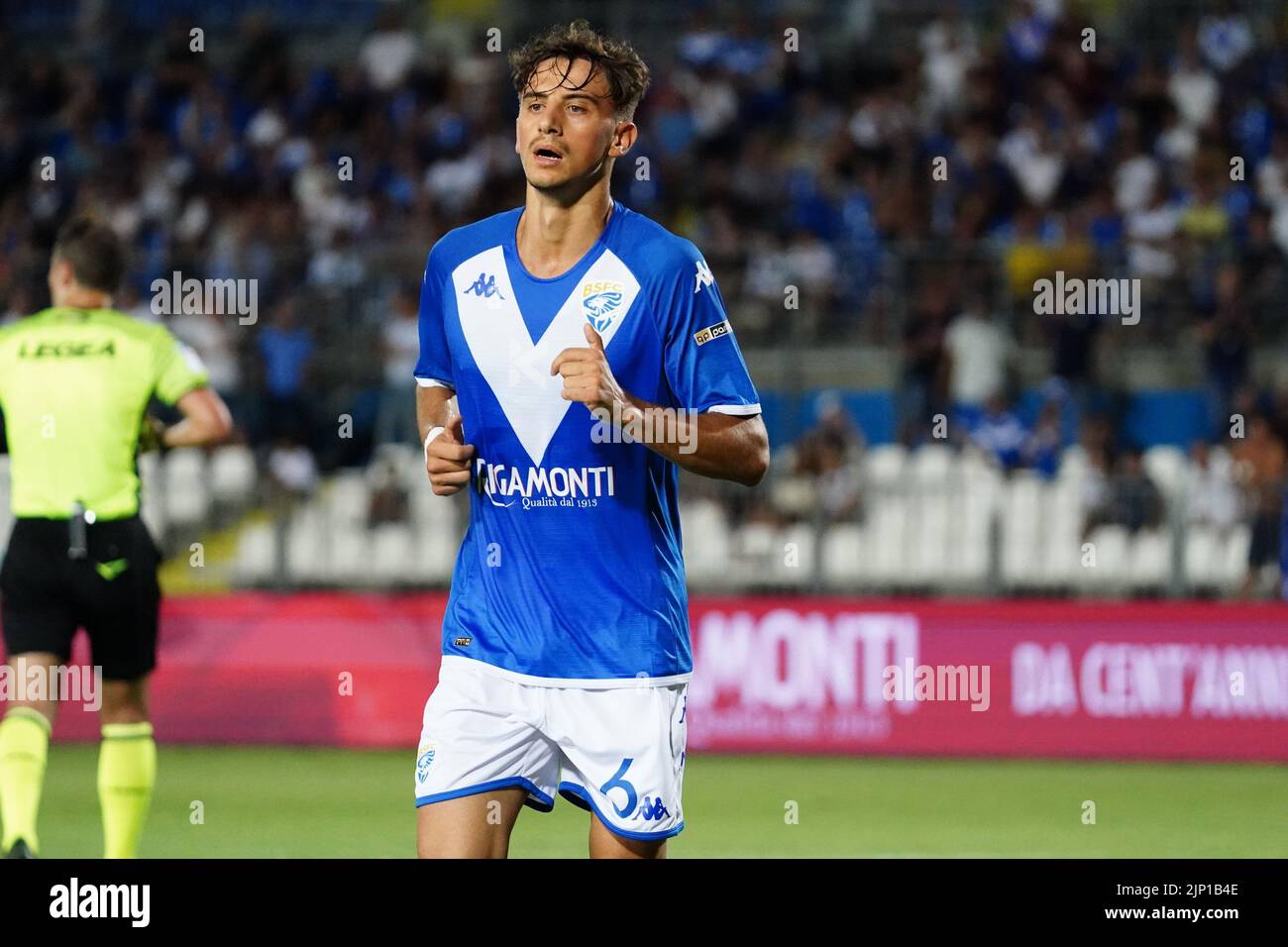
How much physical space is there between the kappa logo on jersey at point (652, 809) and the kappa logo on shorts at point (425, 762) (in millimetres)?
525

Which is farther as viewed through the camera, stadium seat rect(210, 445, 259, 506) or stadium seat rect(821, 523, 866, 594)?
stadium seat rect(210, 445, 259, 506)

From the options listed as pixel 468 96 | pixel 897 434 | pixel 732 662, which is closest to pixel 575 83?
pixel 732 662

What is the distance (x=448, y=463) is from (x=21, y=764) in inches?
110

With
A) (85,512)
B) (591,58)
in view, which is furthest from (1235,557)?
(591,58)

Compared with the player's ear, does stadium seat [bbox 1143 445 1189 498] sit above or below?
below

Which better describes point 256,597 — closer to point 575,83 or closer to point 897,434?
point 897,434

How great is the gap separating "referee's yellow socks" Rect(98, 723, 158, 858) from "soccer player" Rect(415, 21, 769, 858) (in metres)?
2.41

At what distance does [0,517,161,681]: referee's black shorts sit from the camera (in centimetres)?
692

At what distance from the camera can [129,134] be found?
1838 cm

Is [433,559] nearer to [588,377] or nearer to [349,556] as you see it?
[349,556]

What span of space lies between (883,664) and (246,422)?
482 centimetres

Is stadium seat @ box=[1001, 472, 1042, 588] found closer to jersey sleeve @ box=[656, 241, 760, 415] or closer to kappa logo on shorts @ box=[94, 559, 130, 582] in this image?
kappa logo on shorts @ box=[94, 559, 130, 582]

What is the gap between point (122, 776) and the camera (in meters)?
7.03

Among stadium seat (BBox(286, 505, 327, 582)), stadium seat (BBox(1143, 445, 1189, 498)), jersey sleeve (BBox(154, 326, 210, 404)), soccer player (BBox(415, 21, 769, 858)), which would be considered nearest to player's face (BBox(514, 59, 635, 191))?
soccer player (BBox(415, 21, 769, 858))
